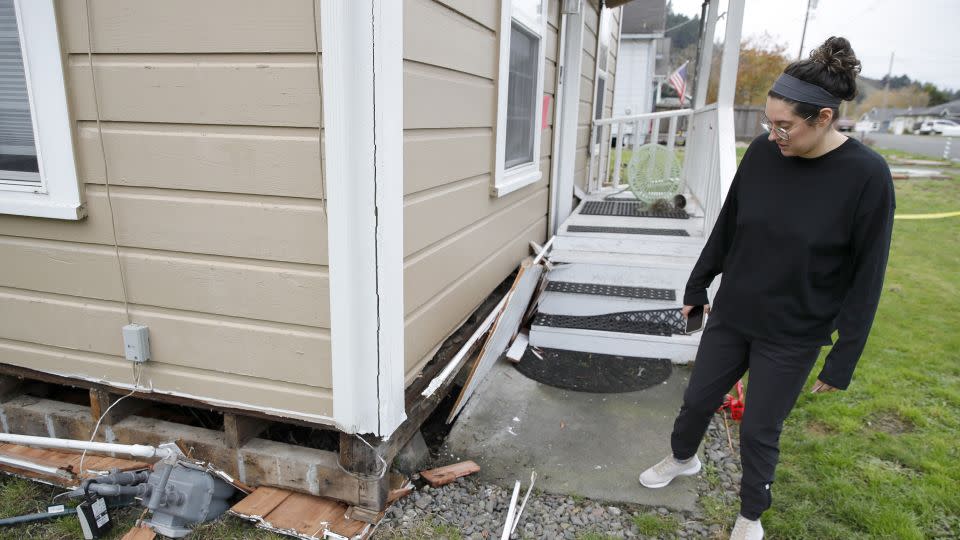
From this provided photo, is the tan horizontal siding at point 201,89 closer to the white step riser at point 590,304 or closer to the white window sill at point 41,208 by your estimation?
the white window sill at point 41,208

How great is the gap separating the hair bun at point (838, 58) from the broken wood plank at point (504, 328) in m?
2.07

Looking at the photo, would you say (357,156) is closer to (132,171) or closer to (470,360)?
(132,171)

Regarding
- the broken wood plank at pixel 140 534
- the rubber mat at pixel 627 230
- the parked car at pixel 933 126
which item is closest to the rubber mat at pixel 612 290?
the rubber mat at pixel 627 230

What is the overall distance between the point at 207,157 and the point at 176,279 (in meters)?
0.52

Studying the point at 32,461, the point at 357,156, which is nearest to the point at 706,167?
the point at 357,156

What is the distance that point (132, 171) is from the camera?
2.35 metres

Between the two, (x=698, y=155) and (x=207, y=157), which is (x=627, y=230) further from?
(x=207, y=157)

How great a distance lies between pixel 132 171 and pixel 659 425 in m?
2.73

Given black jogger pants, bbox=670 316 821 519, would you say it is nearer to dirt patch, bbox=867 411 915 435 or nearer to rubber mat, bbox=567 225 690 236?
dirt patch, bbox=867 411 915 435

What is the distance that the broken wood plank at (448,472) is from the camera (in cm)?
270

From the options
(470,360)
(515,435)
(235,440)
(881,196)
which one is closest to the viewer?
(881,196)

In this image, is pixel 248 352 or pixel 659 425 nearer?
pixel 248 352

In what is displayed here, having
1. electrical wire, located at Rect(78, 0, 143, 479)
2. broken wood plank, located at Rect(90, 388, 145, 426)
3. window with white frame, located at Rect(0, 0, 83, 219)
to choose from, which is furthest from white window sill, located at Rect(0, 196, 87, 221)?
broken wood plank, located at Rect(90, 388, 145, 426)

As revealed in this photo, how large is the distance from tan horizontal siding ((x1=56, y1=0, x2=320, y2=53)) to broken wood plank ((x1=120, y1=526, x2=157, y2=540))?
1.80 meters
